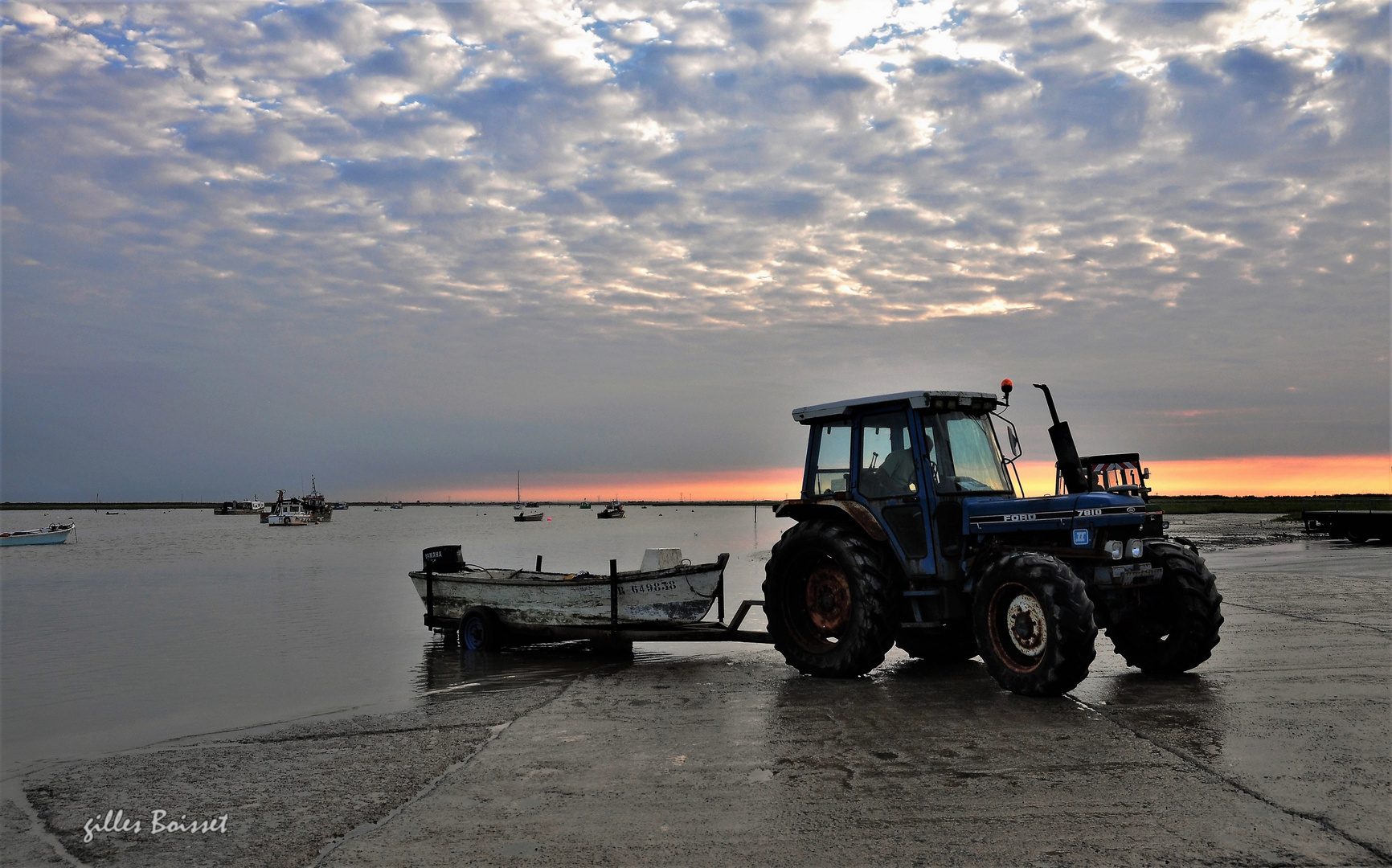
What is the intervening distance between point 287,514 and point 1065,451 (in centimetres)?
12855

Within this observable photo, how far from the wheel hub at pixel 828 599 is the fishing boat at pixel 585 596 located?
7.93 ft

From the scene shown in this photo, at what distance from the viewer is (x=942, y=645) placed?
420 inches

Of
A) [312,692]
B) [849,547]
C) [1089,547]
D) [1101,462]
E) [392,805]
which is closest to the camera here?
[392,805]

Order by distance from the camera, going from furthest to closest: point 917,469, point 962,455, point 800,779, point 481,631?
point 481,631 < point 962,455 < point 917,469 < point 800,779

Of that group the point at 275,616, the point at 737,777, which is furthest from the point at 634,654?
the point at 275,616

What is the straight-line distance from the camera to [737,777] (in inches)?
237

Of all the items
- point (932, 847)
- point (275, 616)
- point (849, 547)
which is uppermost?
point (849, 547)

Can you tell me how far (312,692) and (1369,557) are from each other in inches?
1101

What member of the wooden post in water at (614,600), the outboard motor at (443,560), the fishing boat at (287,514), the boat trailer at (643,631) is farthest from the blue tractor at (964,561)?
the fishing boat at (287,514)

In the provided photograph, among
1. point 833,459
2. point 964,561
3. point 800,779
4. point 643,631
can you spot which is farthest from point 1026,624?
point 643,631

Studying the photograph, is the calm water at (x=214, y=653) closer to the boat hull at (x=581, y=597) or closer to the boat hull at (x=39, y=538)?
the boat hull at (x=581, y=597)

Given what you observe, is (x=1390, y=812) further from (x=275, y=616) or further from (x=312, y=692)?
(x=275, y=616)

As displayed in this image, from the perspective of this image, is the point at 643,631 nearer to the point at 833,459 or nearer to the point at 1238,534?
the point at 833,459

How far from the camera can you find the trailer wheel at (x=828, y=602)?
30.0 feet
